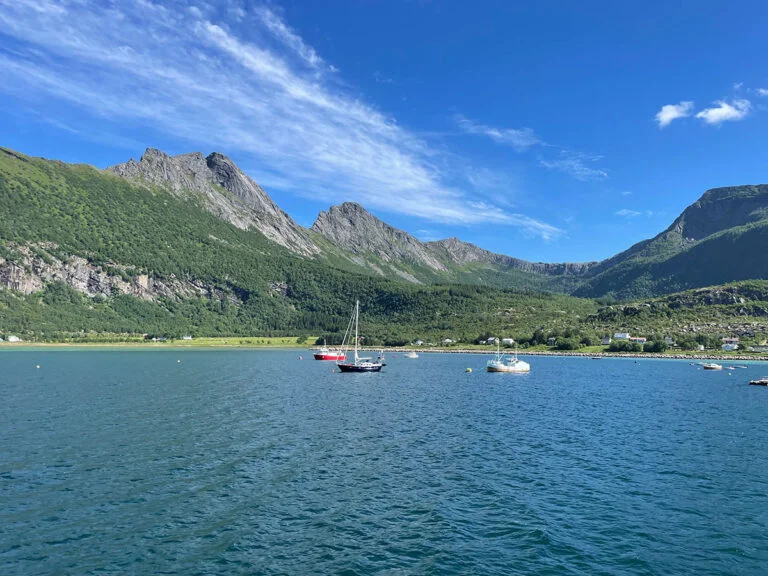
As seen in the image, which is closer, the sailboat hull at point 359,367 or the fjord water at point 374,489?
the fjord water at point 374,489

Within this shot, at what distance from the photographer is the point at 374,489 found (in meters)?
34.9

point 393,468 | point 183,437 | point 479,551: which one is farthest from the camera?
point 183,437

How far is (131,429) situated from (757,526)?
180ft

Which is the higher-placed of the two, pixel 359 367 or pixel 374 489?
pixel 359 367

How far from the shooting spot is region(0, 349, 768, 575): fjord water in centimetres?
2456

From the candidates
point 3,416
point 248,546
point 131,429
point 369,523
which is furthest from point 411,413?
point 3,416

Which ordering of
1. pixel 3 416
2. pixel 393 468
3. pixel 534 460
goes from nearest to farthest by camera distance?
pixel 393 468 → pixel 534 460 → pixel 3 416

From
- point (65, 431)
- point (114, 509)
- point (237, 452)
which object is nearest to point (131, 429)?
point (65, 431)

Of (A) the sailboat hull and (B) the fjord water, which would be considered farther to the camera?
(A) the sailboat hull

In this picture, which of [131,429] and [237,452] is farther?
[131,429]

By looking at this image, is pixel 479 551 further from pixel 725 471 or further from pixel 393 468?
pixel 725 471

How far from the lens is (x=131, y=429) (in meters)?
53.2

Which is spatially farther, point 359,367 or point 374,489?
point 359,367

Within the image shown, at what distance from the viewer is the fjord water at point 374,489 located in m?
24.6
